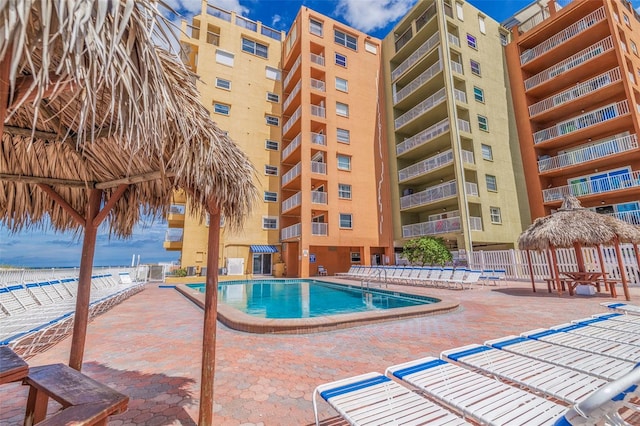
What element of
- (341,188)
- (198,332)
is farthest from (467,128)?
(198,332)

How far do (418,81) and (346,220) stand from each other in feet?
42.5

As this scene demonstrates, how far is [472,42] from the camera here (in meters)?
23.2

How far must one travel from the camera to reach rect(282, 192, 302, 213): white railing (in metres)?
21.9

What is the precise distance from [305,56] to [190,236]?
17.0 m

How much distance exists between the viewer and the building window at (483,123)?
2185cm

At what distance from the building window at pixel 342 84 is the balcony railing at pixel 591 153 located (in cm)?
1609

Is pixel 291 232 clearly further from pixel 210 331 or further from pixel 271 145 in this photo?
pixel 210 331

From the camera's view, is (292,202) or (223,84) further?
(223,84)

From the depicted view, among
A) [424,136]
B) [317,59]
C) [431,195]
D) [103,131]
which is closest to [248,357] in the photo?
[103,131]

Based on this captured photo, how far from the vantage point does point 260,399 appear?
10.6 feet

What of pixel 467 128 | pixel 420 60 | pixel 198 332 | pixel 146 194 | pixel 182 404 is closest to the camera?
pixel 182 404

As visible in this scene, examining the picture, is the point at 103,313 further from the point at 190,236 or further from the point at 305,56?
the point at 305,56

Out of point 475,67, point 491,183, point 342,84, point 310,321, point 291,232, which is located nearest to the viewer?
point 310,321

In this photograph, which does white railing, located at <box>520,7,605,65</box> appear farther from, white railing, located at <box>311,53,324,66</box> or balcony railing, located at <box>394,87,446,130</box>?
white railing, located at <box>311,53,324,66</box>
